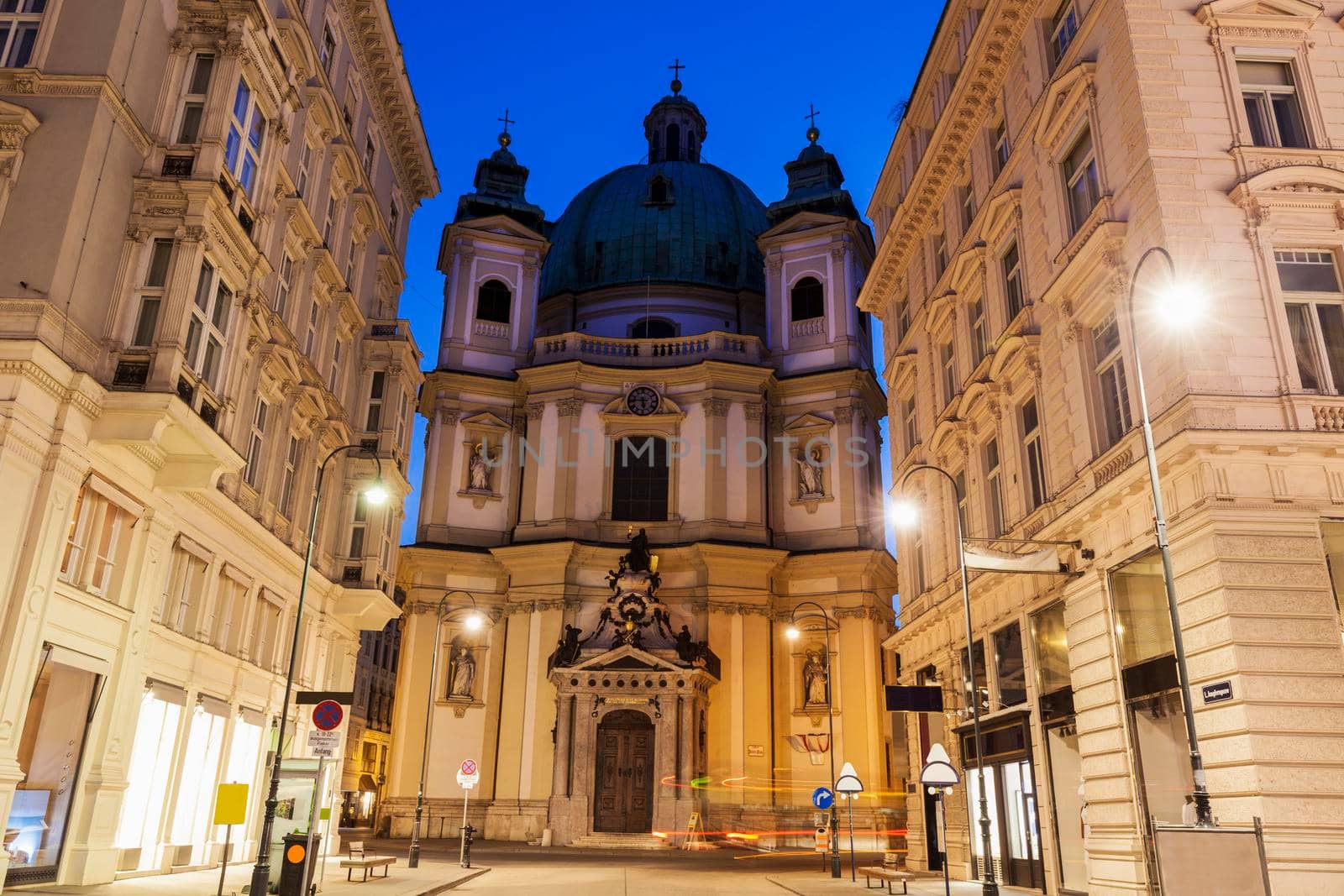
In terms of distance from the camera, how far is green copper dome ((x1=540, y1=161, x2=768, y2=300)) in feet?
211

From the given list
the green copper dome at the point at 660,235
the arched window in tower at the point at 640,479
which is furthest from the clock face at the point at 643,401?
the green copper dome at the point at 660,235

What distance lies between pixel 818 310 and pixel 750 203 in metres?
16.7

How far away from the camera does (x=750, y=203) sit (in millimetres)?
71312

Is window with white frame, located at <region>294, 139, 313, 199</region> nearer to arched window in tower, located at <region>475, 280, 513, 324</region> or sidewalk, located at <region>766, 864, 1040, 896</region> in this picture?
sidewalk, located at <region>766, 864, 1040, 896</region>

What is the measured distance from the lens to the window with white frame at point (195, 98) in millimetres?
23109

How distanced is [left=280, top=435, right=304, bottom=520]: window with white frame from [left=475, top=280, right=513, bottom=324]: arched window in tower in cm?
2648

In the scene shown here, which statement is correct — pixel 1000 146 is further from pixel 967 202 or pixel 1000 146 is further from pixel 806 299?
pixel 806 299

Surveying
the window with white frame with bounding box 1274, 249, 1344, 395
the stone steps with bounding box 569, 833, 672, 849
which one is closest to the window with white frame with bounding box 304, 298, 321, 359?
the stone steps with bounding box 569, 833, 672, 849

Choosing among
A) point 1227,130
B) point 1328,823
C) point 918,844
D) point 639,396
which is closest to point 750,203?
point 639,396

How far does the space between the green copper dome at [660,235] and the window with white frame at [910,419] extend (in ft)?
88.4

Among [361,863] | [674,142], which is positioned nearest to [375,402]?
[361,863]

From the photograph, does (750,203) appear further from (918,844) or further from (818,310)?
(918,844)

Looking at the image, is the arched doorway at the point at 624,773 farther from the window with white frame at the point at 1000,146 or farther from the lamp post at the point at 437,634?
the window with white frame at the point at 1000,146

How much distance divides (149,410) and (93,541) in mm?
2756
